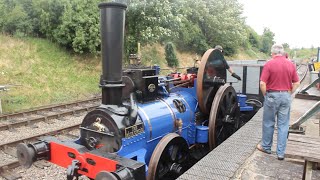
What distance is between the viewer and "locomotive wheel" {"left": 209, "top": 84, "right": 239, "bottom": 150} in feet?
16.3

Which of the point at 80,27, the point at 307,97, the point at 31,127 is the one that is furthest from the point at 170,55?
the point at 31,127

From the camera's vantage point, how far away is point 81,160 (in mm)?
3482

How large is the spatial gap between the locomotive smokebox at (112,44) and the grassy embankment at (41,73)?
758 cm

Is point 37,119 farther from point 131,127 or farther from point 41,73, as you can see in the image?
point 131,127

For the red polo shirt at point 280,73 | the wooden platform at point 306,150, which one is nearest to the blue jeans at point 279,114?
the red polo shirt at point 280,73

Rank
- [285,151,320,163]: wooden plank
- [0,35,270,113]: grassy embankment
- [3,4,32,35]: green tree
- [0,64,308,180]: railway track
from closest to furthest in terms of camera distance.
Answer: [285,151,320,163]: wooden plank, [0,64,308,180]: railway track, [0,35,270,113]: grassy embankment, [3,4,32,35]: green tree

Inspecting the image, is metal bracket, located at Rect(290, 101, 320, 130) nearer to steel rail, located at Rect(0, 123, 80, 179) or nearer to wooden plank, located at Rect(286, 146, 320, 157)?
wooden plank, located at Rect(286, 146, 320, 157)

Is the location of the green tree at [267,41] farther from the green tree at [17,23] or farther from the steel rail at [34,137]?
the steel rail at [34,137]

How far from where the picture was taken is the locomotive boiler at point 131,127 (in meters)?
3.43

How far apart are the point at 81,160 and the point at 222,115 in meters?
2.85

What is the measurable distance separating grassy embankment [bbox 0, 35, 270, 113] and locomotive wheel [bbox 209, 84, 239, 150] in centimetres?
747

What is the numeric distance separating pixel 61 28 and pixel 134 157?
13.0 metres

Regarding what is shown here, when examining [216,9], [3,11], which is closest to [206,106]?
[3,11]

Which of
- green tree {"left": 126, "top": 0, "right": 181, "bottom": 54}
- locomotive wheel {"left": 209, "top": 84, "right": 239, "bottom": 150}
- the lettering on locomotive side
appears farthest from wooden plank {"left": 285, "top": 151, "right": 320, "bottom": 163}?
green tree {"left": 126, "top": 0, "right": 181, "bottom": 54}
